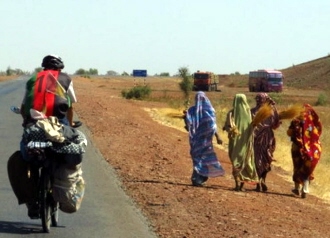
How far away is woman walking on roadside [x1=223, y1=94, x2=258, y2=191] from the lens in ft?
49.2

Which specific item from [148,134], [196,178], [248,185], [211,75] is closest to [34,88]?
[196,178]

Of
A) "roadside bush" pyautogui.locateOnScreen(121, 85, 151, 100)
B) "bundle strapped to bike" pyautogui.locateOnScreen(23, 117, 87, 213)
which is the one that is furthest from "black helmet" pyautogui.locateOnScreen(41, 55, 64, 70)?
"roadside bush" pyautogui.locateOnScreen(121, 85, 151, 100)

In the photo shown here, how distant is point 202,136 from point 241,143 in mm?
686

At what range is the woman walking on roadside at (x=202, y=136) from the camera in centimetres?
1502

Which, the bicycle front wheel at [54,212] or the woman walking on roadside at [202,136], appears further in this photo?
the woman walking on roadside at [202,136]

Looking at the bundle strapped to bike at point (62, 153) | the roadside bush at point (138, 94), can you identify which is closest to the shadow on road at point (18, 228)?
the bundle strapped to bike at point (62, 153)

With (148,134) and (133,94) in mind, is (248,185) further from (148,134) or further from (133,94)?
(133,94)

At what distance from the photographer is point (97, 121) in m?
30.1

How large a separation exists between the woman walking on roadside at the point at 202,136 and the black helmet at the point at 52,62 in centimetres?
533

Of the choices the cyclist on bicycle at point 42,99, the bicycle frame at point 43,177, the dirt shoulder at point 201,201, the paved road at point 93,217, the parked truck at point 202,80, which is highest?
the cyclist on bicycle at point 42,99

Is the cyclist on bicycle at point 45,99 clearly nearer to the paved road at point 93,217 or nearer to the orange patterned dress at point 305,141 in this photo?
the paved road at point 93,217

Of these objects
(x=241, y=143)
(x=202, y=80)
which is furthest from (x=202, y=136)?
(x=202, y=80)

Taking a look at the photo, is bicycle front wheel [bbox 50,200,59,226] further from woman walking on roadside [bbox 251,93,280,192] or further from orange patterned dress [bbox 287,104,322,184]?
orange patterned dress [bbox 287,104,322,184]

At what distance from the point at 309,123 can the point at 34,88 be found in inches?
301
